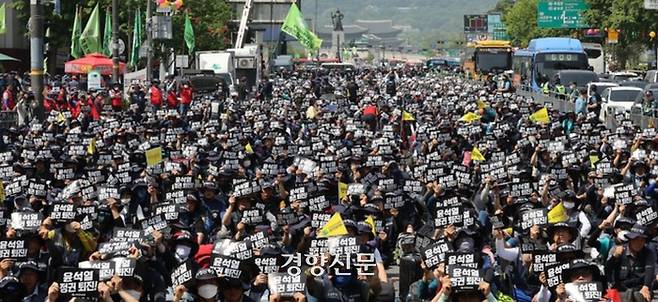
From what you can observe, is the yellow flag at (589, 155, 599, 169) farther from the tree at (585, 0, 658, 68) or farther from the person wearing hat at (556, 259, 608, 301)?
the tree at (585, 0, 658, 68)

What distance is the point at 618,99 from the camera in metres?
44.2

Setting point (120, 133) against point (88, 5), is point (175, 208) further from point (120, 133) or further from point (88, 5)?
point (88, 5)

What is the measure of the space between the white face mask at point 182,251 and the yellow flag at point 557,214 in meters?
3.46

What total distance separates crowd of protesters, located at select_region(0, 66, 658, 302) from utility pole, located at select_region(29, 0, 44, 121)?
111 inches

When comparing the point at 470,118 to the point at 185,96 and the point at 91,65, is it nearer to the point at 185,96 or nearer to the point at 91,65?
the point at 185,96

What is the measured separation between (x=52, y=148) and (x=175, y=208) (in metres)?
9.56

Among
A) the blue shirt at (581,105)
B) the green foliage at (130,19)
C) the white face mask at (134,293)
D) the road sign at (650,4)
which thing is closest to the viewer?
the white face mask at (134,293)

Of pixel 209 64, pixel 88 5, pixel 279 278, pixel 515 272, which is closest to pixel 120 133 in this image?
pixel 515 272

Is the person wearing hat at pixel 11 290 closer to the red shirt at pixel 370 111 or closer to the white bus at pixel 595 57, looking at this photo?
the red shirt at pixel 370 111

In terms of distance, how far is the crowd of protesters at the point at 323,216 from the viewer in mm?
11469

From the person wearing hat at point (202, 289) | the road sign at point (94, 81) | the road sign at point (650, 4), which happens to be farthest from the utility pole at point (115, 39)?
the person wearing hat at point (202, 289)

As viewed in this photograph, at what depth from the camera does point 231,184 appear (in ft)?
63.4

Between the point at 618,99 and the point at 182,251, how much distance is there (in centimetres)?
3216

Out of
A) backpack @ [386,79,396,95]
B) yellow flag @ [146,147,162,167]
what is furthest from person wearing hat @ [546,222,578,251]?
backpack @ [386,79,396,95]
